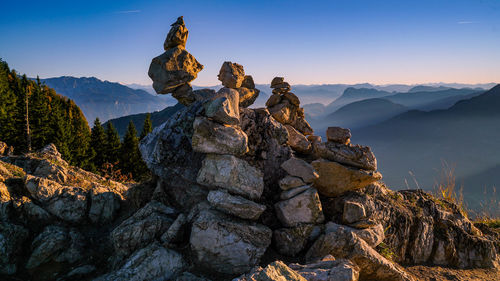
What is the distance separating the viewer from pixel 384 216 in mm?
8711

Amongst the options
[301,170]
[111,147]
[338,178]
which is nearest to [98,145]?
[111,147]

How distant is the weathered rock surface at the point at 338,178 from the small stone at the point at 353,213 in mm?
815

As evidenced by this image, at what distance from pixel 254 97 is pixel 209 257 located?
7430 mm

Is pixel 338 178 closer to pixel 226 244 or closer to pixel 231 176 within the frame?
pixel 231 176

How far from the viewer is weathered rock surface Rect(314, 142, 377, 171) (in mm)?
8461

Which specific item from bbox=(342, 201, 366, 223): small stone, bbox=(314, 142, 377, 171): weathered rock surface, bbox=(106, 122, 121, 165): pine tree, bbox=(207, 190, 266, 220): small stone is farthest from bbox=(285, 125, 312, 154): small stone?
bbox=(106, 122, 121, 165): pine tree

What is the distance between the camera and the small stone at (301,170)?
8141mm

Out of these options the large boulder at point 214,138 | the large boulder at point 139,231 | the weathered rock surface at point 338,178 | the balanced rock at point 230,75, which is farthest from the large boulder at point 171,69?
the weathered rock surface at point 338,178

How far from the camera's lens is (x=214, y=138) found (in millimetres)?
7836

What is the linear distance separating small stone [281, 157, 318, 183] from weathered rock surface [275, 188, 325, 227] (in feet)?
1.52

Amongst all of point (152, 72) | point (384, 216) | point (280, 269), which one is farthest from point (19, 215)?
point (384, 216)

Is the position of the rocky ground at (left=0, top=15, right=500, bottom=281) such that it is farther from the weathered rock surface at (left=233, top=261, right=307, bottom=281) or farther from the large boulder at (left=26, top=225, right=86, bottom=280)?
the weathered rock surface at (left=233, top=261, right=307, bottom=281)

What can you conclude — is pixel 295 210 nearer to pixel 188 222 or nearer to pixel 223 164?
pixel 223 164

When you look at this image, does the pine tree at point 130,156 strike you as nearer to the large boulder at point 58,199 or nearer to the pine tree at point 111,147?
the pine tree at point 111,147
